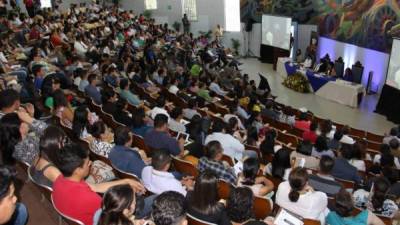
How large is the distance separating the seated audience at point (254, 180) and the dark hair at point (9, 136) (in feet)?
7.45

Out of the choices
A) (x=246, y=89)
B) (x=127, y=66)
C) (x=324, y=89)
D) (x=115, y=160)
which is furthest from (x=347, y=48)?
(x=115, y=160)

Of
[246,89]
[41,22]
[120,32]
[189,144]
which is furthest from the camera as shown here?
[120,32]

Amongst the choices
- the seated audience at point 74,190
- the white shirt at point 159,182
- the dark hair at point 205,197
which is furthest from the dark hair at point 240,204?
the seated audience at point 74,190

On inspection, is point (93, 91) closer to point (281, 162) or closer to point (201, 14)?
point (281, 162)

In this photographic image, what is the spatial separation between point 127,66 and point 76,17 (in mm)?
7107

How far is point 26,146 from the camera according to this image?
388cm

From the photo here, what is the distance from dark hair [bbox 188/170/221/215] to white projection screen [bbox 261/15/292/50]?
13154mm

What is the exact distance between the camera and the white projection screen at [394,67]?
10.2 m

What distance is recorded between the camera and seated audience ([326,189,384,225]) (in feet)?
10.9

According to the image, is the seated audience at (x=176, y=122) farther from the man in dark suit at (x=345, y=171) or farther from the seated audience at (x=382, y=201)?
the seated audience at (x=382, y=201)

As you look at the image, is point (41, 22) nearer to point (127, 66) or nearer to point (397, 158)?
point (127, 66)

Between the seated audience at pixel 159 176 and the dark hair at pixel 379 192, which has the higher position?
the seated audience at pixel 159 176

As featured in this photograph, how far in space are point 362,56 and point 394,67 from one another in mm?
2662

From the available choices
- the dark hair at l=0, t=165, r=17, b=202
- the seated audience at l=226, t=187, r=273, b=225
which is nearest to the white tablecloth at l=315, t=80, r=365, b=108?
the seated audience at l=226, t=187, r=273, b=225
